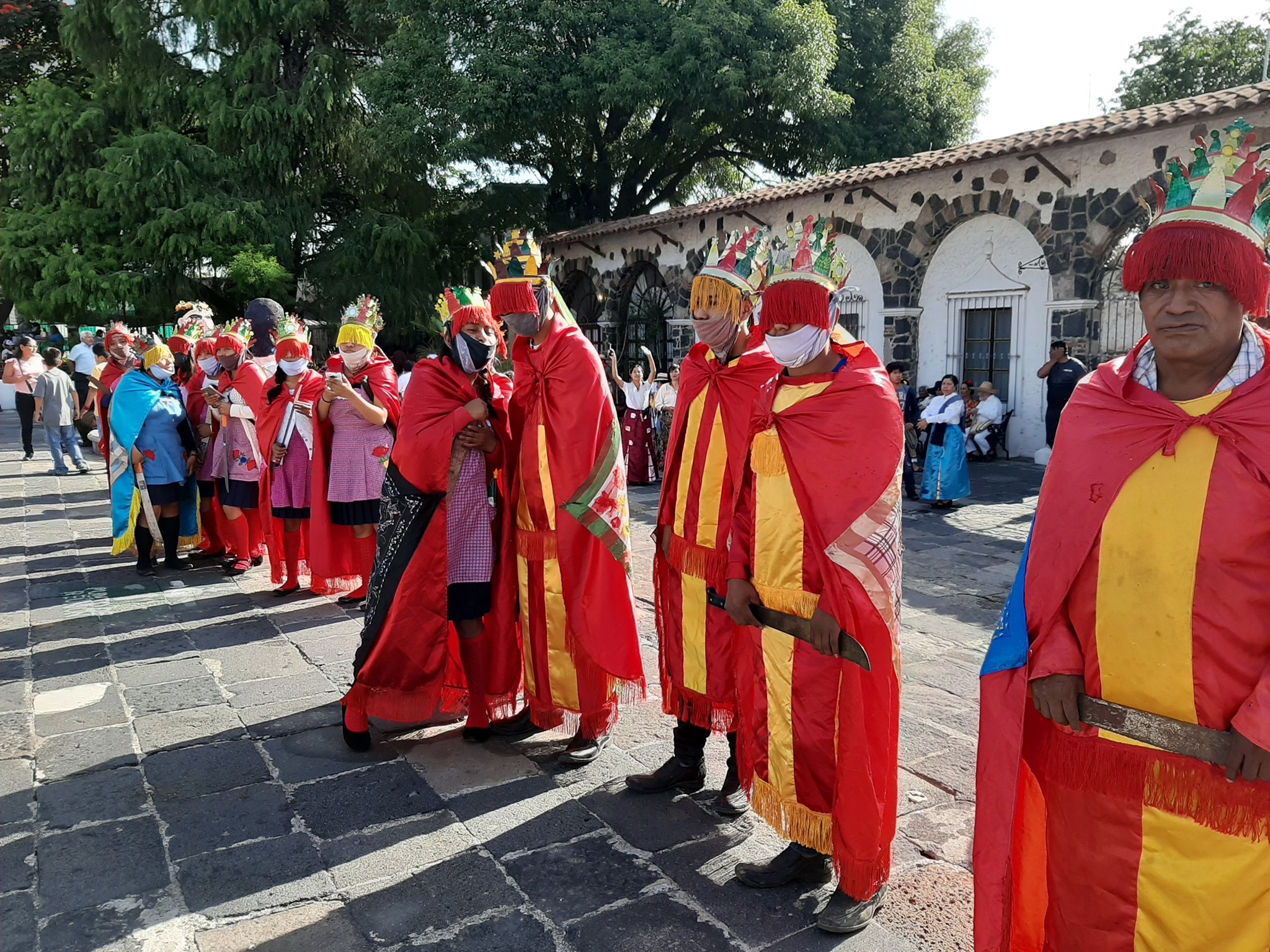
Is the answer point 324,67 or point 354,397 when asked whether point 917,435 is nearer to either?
point 354,397

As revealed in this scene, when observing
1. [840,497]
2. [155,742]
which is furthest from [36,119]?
[840,497]

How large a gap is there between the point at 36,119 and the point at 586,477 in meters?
19.2

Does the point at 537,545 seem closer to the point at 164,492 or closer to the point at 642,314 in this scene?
the point at 164,492

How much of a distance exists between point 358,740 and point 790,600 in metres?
2.28

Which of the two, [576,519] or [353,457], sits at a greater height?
[353,457]

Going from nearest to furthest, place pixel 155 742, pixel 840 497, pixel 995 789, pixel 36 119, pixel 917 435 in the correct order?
pixel 995 789
pixel 840 497
pixel 155 742
pixel 917 435
pixel 36 119

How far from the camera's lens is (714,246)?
142 inches

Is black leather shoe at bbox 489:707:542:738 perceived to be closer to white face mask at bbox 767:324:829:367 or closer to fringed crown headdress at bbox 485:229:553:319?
fringed crown headdress at bbox 485:229:553:319

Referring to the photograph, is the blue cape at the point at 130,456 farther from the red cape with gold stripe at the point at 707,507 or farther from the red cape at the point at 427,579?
the red cape with gold stripe at the point at 707,507

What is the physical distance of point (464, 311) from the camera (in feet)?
13.5

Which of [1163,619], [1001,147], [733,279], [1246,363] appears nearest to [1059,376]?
[1001,147]

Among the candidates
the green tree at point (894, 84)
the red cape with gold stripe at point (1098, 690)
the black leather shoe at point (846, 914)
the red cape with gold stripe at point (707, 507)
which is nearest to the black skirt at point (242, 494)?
the red cape with gold stripe at point (707, 507)

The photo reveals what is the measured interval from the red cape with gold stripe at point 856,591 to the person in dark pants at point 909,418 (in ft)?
26.7

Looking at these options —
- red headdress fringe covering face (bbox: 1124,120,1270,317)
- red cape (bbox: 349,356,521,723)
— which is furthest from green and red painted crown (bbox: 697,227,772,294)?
red headdress fringe covering face (bbox: 1124,120,1270,317)
